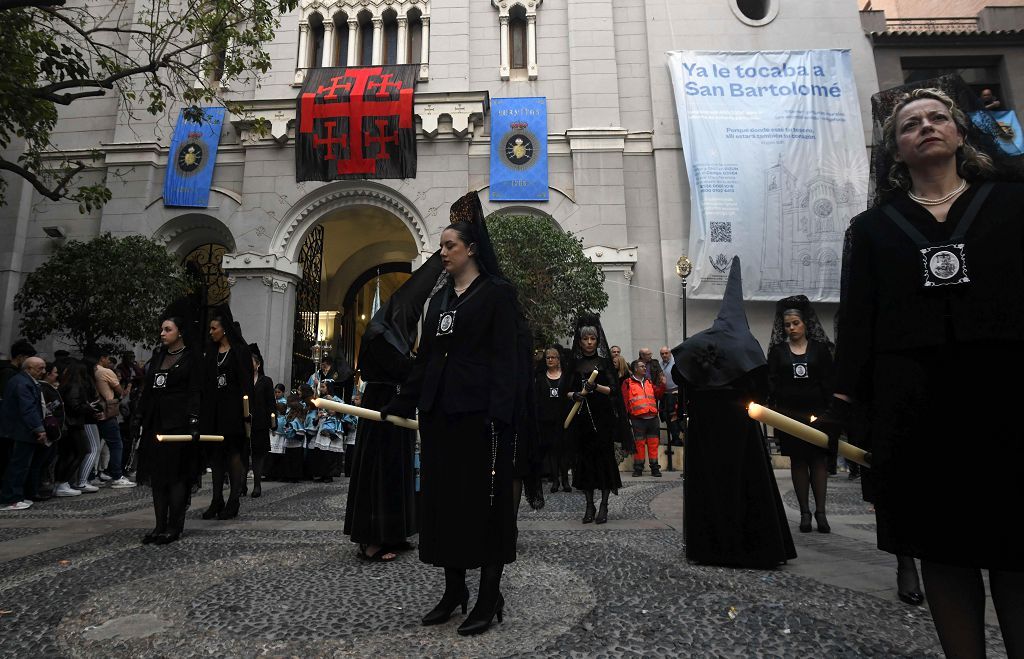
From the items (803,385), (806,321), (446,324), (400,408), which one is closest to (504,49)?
(806,321)

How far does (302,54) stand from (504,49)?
6.82m

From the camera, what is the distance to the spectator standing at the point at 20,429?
7.20 metres

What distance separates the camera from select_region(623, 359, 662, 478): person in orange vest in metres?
10.7

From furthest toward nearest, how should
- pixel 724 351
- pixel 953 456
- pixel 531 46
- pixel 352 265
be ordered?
pixel 352 265
pixel 531 46
pixel 724 351
pixel 953 456

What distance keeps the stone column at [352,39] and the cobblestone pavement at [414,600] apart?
57.9 ft

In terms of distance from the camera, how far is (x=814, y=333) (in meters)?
5.54

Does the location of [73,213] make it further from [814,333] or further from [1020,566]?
[1020,566]

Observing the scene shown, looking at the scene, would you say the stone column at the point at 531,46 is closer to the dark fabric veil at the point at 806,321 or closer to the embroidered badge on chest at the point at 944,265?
the dark fabric veil at the point at 806,321

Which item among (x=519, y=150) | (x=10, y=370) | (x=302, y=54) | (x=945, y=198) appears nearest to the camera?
(x=945, y=198)

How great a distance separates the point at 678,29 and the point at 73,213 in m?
21.0

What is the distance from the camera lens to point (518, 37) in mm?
19547

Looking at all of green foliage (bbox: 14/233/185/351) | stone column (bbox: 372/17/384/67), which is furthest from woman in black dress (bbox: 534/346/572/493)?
stone column (bbox: 372/17/384/67)

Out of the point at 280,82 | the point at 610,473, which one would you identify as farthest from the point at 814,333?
the point at 280,82

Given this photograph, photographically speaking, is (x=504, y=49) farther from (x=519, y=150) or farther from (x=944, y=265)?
(x=944, y=265)
